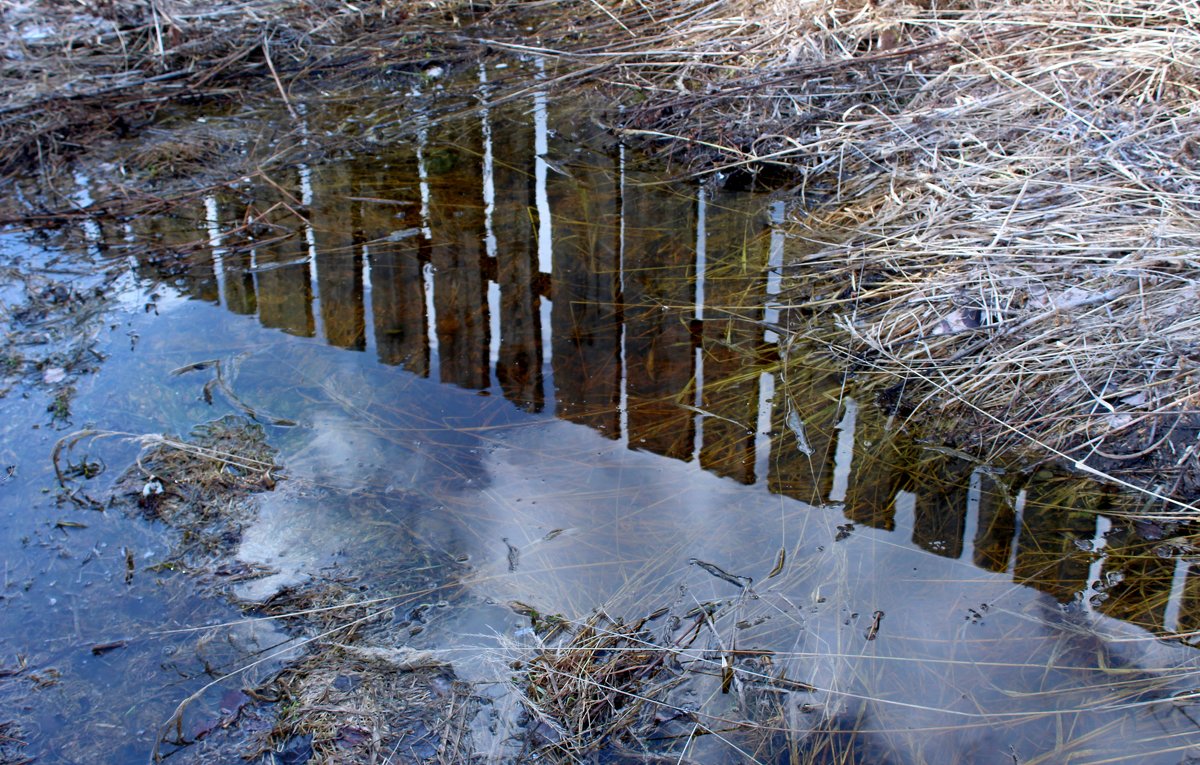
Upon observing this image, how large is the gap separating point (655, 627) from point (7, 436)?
2.35m

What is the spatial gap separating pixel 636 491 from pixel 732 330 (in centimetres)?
94

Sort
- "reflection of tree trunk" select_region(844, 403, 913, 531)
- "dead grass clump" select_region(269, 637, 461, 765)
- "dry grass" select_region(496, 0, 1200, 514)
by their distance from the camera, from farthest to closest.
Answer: "dry grass" select_region(496, 0, 1200, 514) → "reflection of tree trunk" select_region(844, 403, 913, 531) → "dead grass clump" select_region(269, 637, 461, 765)

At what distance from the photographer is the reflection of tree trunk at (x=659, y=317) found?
302cm

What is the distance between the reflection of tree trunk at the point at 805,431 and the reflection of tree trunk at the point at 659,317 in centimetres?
30

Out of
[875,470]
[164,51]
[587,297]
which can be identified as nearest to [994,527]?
[875,470]

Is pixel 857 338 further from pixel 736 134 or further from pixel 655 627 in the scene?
pixel 736 134

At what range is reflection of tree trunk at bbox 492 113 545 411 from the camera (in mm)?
3260

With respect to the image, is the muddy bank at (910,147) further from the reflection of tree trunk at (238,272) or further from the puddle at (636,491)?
the reflection of tree trunk at (238,272)

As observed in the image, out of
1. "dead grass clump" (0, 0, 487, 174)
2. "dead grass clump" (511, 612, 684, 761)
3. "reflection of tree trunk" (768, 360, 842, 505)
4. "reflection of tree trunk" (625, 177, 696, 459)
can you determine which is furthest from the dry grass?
"dead grass clump" (0, 0, 487, 174)

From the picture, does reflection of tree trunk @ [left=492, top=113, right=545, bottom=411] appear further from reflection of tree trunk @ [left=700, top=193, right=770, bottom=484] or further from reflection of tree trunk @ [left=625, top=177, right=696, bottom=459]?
reflection of tree trunk @ [left=700, top=193, right=770, bottom=484]

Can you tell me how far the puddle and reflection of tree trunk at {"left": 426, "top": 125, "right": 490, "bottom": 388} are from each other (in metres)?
0.02

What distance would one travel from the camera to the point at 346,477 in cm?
285

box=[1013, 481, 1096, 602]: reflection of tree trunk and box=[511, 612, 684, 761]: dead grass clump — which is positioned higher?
box=[1013, 481, 1096, 602]: reflection of tree trunk

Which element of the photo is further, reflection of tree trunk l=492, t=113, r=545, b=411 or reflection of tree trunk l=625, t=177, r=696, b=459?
reflection of tree trunk l=492, t=113, r=545, b=411
